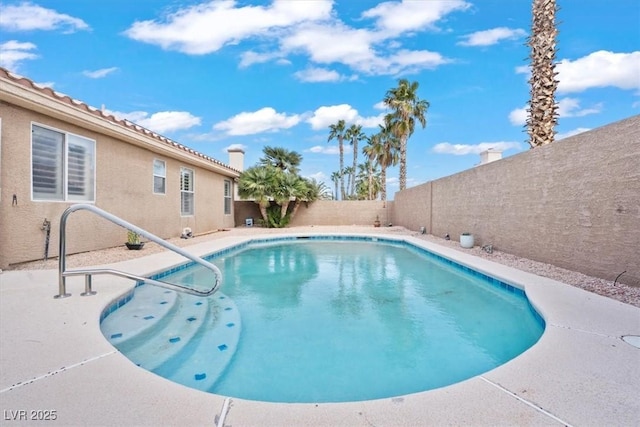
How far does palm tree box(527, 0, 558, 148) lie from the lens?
9.55 m

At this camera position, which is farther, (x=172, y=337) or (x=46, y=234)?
(x=46, y=234)

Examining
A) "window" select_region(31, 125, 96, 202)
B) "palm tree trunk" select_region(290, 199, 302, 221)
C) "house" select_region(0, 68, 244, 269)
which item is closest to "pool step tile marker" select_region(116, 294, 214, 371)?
"house" select_region(0, 68, 244, 269)

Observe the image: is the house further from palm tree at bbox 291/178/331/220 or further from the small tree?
palm tree at bbox 291/178/331/220

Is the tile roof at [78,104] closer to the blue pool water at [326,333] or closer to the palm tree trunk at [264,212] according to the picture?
the blue pool water at [326,333]

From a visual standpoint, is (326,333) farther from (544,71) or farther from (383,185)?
(383,185)

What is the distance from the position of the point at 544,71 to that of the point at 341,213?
15760 mm

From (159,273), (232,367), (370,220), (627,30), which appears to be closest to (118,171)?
(159,273)

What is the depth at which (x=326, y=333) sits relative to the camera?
4.73 metres

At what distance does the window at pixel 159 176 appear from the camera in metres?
12.1

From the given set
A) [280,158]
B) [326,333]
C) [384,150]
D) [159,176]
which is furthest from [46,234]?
[384,150]

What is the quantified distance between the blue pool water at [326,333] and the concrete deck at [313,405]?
706 millimetres

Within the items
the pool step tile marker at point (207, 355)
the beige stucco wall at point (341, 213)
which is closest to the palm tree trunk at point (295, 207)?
the beige stucco wall at point (341, 213)

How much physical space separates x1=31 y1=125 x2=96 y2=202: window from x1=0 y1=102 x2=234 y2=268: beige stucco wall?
0.17 metres

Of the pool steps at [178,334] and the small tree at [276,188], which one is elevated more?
the small tree at [276,188]
